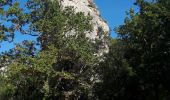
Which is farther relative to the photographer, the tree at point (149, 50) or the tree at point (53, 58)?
the tree at point (53, 58)

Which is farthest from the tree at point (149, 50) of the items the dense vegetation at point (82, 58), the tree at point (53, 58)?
the tree at point (53, 58)

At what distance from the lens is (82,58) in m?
49.4

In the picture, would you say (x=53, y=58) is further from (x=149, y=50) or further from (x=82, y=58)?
(x=149, y=50)

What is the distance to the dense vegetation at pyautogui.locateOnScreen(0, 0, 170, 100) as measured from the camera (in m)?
42.5

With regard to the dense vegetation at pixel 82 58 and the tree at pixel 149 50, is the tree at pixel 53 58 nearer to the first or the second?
the dense vegetation at pixel 82 58

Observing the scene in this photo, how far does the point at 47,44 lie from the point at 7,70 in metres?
5.87

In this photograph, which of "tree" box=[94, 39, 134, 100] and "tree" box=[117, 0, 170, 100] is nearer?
"tree" box=[117, 0, 170, 100]

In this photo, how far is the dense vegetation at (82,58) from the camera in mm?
42500

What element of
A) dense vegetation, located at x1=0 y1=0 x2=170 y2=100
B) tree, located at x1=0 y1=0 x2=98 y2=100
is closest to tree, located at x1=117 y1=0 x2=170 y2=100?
dense vegetation, located at x1=0 y1=0 x2=170 y2=100

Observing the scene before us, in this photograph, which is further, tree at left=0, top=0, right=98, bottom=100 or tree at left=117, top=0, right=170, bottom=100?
tree at left=0, top=0, right=98, bottom=100

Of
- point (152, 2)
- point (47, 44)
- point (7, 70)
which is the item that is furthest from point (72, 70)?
point (152, 2)

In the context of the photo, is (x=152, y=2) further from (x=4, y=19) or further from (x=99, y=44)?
(x=4, y=19)

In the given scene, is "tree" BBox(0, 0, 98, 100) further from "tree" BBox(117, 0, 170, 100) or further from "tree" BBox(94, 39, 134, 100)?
"tree" BBox(117, 0, 170, 100)

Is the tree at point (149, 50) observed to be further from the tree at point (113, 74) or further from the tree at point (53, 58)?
the tree at point (53, 58)
